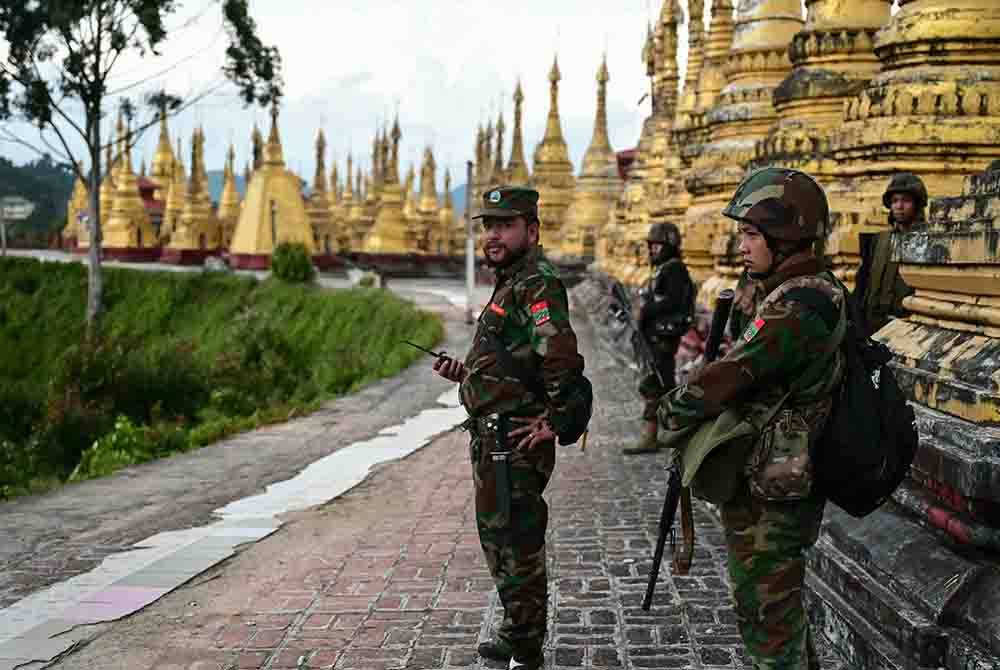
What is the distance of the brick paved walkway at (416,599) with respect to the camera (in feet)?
14.4

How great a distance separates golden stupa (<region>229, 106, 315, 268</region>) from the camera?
4062cm

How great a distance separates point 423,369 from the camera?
16344 millimetres

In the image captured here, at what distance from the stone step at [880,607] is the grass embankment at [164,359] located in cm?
691

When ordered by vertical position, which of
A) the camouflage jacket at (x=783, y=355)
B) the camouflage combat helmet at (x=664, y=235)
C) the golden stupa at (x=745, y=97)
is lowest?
the camouflage jacket at (x=783, y=355)

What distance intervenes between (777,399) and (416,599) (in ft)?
8.12

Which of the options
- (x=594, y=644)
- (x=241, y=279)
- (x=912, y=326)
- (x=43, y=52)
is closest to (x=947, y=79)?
(x=912, y=326)

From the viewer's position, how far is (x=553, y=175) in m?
34.0

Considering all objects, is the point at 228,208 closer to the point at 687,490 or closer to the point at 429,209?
the point at 429,209

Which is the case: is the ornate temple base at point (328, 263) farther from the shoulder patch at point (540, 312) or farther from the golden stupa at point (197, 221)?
the shoulder patch at point (540, 312)

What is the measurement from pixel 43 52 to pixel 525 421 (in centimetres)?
2715

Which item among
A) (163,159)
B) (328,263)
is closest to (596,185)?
(328,263)

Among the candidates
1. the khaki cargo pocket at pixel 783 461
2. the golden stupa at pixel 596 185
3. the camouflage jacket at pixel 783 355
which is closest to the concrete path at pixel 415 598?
the khaki cargo pocket at pixel 783 461

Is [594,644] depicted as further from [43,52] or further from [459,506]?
[43,52]

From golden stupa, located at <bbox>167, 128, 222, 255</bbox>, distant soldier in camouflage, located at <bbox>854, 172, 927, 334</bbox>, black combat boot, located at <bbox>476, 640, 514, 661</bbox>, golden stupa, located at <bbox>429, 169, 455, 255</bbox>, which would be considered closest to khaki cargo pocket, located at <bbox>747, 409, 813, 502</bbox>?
black combat boot, located at <bbox>476, 640, 514, 661</bbox>
